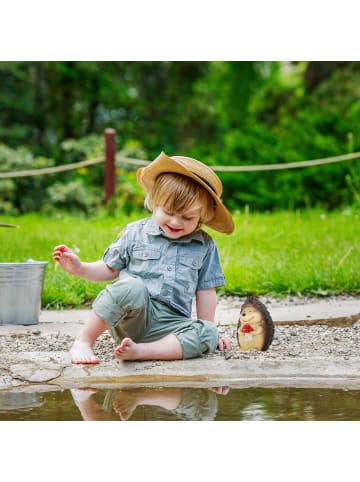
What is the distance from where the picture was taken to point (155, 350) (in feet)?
10.7

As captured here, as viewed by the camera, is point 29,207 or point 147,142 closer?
point 29,207

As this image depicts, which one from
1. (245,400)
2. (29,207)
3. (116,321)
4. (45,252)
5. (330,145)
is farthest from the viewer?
(29,207)

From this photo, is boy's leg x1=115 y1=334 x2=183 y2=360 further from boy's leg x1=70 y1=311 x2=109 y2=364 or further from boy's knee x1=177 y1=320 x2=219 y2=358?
boy's leg x1=70 y1=311 x2=109 y2=364

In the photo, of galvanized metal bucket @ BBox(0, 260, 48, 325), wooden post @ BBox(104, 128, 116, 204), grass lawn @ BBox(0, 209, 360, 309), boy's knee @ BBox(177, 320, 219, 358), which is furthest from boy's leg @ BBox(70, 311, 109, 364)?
wooden post @ BBox(104, 128, 116, 204)

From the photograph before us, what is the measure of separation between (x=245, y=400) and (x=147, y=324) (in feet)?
2.31

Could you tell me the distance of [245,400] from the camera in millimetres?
2824

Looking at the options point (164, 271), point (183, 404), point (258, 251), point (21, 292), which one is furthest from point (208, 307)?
point (258, 251)

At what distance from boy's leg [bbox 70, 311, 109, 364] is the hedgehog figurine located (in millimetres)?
616

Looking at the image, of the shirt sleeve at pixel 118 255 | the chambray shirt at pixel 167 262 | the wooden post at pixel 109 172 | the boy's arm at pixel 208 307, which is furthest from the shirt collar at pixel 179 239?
the wooden post at pixel 109 172

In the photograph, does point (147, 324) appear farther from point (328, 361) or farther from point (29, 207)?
point (29, 207)

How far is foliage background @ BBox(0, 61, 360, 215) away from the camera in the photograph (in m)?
9.62

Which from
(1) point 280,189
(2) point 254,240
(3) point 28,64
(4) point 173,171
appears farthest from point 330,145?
(4) point 173,171

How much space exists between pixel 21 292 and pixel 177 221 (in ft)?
3.68

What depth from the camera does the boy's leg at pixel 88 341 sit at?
10.7 ft
